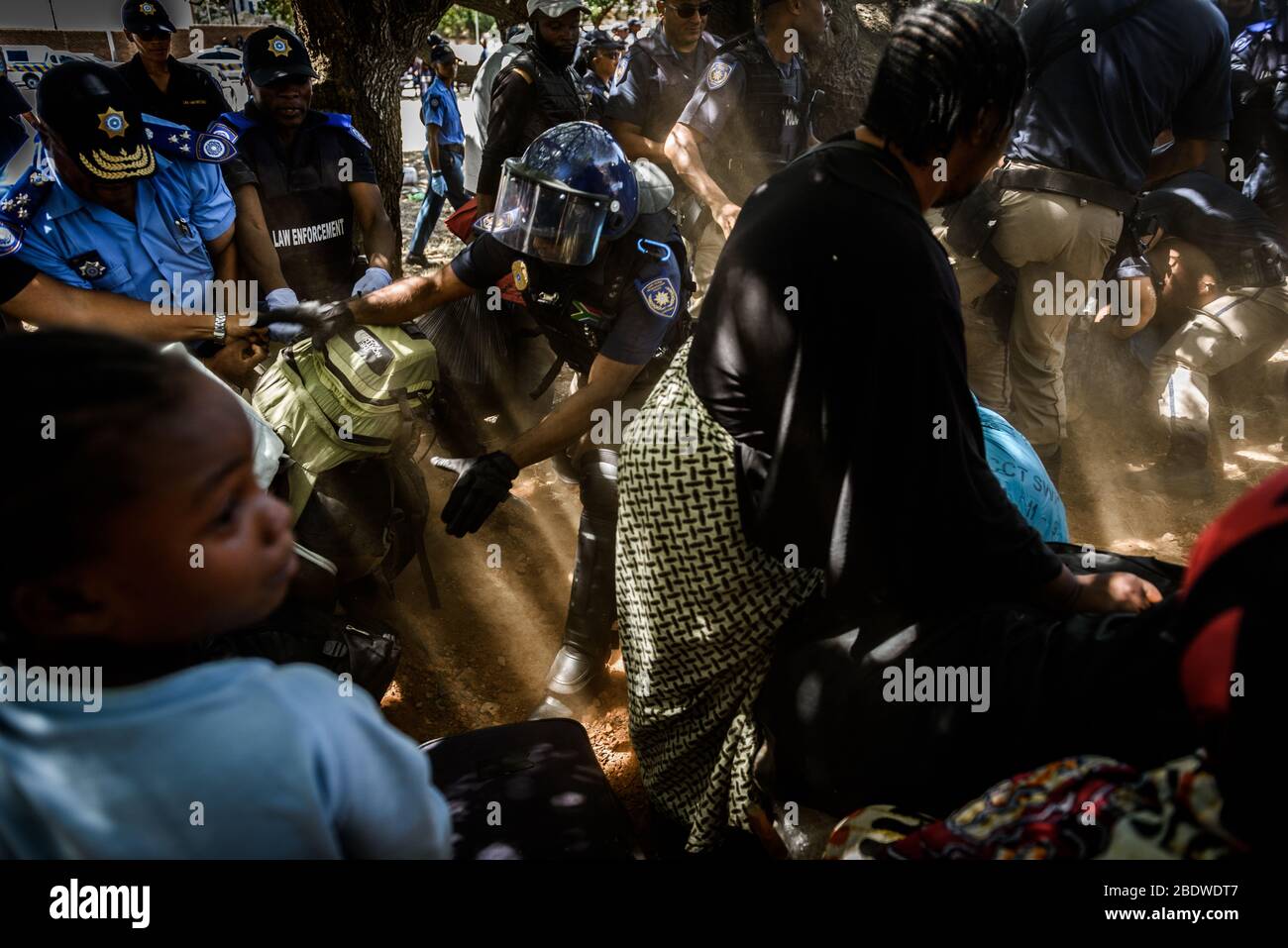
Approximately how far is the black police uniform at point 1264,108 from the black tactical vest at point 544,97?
12.4 feet

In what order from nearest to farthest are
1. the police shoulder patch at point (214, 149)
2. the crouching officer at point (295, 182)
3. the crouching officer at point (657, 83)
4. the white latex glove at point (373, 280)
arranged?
the police shoulder patch at point (214, 149) → the white latex glove at point (373, 280) → the crouching officer at point (295, 182) → the crouching officer at point (657, 83)

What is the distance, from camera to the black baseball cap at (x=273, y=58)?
370 centimetres

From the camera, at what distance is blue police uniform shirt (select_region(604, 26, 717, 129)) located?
17.2ft

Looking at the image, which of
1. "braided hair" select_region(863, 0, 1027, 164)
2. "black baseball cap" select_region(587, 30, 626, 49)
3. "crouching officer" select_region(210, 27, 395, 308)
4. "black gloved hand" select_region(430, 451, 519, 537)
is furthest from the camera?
"black baseball cap" select_region(587, 30, 626, 49)

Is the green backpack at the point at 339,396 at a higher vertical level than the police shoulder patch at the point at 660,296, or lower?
lower

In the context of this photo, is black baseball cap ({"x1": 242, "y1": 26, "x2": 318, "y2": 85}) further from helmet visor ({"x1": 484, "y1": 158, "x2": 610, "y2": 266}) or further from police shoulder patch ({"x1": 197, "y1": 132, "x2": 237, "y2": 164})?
helmet visor ({"x1": 484, "y1": 158, "x2": 610, "y2": 266})

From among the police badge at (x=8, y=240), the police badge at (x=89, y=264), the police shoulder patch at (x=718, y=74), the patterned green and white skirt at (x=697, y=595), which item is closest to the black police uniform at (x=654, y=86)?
the police shoulder patch at (x=718, y=74)

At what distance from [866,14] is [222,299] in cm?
554

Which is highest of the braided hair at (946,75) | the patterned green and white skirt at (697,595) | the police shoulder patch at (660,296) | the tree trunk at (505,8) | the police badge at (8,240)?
the tree trunk at (505,8)

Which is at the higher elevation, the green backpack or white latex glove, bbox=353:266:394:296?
white latex glove, bbox=353:266:394:296

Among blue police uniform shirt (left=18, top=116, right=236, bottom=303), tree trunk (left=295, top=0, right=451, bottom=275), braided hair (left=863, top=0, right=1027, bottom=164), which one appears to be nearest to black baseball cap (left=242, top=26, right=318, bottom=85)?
blue police uniform shirt (left=18, top=116, right=236, bottom=303)

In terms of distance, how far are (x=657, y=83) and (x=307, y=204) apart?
94.1 inches

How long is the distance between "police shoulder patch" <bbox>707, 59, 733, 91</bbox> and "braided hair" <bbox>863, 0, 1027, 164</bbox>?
3.19m

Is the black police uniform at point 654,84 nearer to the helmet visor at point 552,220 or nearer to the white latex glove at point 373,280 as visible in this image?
the white latex glove at point 373,280
